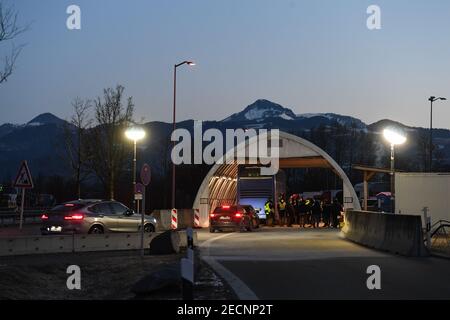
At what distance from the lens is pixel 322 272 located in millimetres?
14797

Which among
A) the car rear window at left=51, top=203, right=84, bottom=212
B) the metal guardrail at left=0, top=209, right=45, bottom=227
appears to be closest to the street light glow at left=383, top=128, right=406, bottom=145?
the car rear window at left=51, top=203, right=84, bottom=212

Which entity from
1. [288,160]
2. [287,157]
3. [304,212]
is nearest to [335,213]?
[304,212]

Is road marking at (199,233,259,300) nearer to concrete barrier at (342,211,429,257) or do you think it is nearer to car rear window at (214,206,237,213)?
concrete barrier at (342,211,429,257)

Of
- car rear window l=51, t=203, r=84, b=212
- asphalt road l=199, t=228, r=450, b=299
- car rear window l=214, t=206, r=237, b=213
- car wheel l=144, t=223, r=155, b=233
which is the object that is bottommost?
asphalt road l=199, t=228, r=450, b=299

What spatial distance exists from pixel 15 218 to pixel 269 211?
16.7m

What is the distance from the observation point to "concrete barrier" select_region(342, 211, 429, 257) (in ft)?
61.7

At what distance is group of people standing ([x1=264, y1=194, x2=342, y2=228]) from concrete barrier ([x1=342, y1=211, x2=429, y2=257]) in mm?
13671

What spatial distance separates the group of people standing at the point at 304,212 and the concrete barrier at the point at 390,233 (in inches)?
538

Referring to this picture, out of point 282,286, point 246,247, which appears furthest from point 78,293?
point 246,247

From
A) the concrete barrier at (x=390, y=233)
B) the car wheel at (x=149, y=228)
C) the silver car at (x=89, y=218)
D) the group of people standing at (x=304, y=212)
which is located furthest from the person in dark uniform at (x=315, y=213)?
the silver car at (x=89, y=218)

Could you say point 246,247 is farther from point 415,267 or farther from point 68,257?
point 415,267

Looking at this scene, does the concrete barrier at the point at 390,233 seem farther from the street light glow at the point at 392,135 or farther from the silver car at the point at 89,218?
the silver car at the point at 89,218

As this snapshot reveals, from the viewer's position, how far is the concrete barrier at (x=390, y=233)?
61.7 feet

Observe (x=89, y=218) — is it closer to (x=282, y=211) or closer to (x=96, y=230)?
(x=96, y=230)
